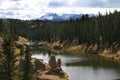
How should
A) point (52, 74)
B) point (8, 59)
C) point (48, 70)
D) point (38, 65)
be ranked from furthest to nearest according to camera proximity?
point (38, 65), point (48, 70), point (52, 74), point (8, 59)

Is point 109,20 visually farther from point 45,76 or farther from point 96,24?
point 45,76

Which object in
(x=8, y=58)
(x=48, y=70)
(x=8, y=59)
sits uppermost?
(x=8, y=58)

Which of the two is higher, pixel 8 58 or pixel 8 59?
pixel 8 58

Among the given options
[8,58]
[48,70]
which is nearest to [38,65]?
[48,70]

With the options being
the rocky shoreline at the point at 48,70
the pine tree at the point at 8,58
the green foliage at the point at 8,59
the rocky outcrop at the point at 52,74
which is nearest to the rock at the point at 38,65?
the rocky shoreline at the point at 48,70

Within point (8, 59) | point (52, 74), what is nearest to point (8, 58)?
point (8, 59)

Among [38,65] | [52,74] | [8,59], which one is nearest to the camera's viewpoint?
[8,59]

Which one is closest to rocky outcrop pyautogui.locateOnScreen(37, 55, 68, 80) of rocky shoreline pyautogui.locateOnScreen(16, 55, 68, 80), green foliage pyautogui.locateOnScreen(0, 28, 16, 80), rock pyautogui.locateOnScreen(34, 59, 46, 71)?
rocky shoreline pyautogui.locateOnScreen(16, 55, 68, 80)

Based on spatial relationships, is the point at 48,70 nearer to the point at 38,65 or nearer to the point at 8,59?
the point at 38,65

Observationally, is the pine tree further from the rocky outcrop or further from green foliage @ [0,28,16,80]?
the rocky outcrop

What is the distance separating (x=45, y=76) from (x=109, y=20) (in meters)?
104

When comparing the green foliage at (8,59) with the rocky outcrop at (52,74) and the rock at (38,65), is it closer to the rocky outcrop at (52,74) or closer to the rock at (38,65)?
the rocky outcrop at (52,74)

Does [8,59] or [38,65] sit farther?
[38,65]

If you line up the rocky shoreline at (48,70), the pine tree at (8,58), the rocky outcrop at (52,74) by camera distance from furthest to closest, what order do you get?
the rocky shoreline at (48,70) < the rocky outcrop at (52,74) < the pine tree at (8,58)
